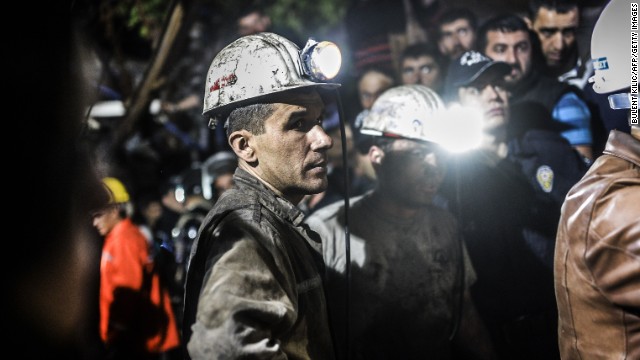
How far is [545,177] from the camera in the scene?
3.78 m

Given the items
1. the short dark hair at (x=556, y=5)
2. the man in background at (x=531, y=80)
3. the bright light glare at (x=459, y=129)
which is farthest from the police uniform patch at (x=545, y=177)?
the short dark hair at (x=556, y=5)

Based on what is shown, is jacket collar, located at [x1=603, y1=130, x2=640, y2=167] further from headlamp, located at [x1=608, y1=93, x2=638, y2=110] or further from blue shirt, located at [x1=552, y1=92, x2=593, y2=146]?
blue shirt, located at [x1=552, y1=92, x2=593, y2=146]

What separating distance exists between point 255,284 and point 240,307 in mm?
112

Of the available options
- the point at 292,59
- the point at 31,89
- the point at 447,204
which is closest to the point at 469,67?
the point at 447,204

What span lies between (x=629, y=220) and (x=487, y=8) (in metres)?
4.37

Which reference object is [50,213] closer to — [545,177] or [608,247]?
[608,247]

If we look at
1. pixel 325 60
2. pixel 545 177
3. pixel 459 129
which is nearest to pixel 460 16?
pixel 459 129

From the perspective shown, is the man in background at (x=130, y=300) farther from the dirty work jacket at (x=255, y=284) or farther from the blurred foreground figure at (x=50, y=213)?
the blurred foreground figure at (x=50, y=213)

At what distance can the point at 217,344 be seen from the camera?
1737 mm

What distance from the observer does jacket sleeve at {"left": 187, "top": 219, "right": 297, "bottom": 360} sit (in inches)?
68.4

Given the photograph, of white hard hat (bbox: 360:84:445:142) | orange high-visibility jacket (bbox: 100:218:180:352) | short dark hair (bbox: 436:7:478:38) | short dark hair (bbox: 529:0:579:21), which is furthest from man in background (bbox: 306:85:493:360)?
orange high-visibility jacket (bbox: 100:218:180:352)

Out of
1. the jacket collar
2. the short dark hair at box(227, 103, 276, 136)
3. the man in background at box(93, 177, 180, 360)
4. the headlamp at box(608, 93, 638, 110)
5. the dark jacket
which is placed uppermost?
the short dark hair at box(227, 103, 276, 136)

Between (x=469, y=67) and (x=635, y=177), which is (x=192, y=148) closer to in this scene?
(x=469, y=67)

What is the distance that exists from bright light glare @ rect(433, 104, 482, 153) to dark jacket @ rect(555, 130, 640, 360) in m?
1.42
